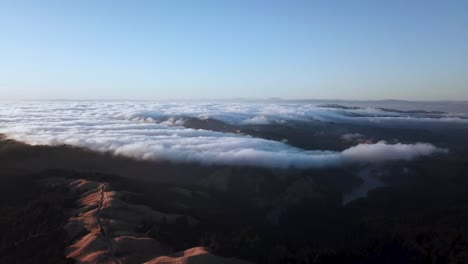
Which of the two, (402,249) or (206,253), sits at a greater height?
(206,253)

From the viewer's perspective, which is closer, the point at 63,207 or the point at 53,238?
the point at 53,238

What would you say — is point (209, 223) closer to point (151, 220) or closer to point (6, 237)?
point (151, 220)

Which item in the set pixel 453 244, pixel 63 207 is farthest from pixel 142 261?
pixel 453 244

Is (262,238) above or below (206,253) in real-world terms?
below

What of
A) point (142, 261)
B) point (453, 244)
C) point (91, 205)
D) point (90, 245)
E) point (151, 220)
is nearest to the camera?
point (142, 261)

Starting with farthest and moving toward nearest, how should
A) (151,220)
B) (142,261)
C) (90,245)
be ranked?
1. (151,220)
2. (90,245)
3. (142,261)

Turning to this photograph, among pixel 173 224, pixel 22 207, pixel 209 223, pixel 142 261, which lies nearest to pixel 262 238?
pixel 209 223

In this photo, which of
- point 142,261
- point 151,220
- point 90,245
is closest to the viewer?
point 142,261

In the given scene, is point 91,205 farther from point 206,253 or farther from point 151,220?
point 206,253

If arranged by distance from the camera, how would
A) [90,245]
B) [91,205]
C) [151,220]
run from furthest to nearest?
[91,205] → [151,220] → [90,245]
